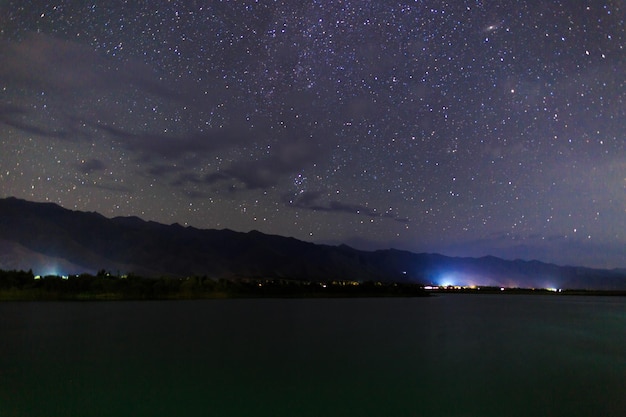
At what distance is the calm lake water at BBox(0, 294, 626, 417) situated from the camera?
13180 mm

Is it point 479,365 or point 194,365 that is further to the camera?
point 479,365

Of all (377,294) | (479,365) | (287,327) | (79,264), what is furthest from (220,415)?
(79,264)

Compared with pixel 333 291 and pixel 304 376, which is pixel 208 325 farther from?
pixel 333 291

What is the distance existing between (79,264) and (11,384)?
18923 centimetres

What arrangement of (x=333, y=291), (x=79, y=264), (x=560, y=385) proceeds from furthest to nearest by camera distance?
(x=79, y=264), (x=333, y=291), (x=560, y=385)

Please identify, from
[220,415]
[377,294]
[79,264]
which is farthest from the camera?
[79,264]

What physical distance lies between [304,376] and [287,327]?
60.5ft

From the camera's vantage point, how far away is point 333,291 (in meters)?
114

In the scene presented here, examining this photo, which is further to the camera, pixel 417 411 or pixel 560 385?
pixel 560 385

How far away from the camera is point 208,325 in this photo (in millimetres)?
35938

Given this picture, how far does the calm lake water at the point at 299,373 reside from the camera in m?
13.2

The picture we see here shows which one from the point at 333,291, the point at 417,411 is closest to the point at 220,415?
the point at 417,411

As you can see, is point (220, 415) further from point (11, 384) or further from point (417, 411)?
point (11, 384)

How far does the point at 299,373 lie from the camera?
17875 mm
